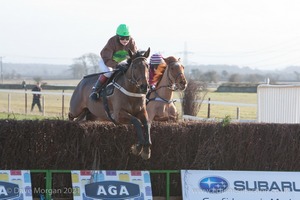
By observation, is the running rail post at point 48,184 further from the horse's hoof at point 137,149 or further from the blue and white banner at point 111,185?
the horse's hoof at point 137,149

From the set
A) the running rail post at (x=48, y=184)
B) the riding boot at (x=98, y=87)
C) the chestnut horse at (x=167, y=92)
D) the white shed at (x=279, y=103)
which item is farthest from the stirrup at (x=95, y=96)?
the white shed at (x=279, y=103)

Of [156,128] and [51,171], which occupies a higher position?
[156,128]

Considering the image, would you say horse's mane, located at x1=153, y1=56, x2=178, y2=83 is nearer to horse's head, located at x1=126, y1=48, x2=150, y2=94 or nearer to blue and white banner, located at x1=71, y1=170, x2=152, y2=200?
horse's head, located at x1=126, y1=48, x2=150, y2=94

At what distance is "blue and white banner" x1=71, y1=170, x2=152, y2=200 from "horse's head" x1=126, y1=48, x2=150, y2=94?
3.75 ft

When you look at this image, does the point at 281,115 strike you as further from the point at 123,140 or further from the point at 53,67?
the point at 53,67

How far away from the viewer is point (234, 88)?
47.9 meters

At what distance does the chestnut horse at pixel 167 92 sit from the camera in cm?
1032

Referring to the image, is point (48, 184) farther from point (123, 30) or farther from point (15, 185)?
point (123, 30)

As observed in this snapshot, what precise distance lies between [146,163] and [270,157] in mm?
1797

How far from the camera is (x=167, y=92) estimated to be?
10.6 m

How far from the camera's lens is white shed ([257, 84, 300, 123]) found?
508 inches

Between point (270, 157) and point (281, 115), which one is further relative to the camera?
point (281, 115)

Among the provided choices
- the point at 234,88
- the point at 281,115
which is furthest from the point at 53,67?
the point at 281,115

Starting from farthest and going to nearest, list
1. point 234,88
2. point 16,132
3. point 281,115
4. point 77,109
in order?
point 234,88 → point 281,115 → point 77,109 → point 16,132
